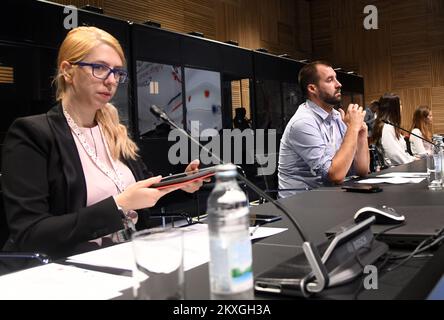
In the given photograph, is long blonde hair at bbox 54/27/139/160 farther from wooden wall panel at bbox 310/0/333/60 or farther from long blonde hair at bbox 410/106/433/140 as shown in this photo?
wooden wall panel at bbox 310/0/333/60

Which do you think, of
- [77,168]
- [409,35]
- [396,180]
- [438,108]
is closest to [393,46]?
[409,35]

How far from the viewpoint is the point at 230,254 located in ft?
2.15

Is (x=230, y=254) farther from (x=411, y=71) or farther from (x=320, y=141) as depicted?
(x=411, y=71)

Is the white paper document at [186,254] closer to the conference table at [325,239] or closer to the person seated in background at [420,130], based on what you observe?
the conference table at [325,239]

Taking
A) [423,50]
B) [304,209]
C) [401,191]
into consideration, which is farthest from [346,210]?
[423,50]

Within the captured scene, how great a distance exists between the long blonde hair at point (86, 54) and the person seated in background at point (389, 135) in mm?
3153

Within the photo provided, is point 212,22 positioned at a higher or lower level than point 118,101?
higher

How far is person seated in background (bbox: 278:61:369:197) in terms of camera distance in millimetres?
2506

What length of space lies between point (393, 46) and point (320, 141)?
7.22m

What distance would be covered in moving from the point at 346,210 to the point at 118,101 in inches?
126

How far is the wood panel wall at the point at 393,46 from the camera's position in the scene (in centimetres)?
855

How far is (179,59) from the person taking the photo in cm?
496

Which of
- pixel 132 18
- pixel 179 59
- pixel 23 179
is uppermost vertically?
pixel 132 18
